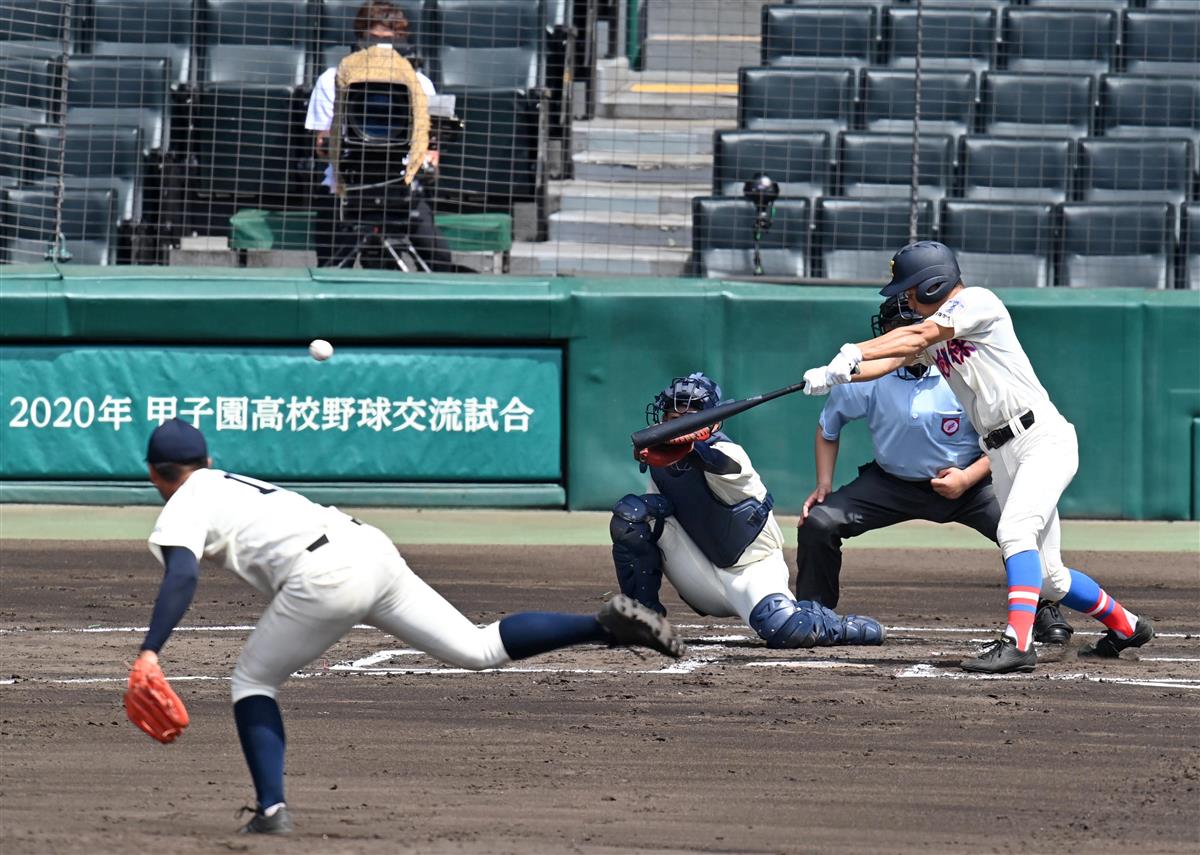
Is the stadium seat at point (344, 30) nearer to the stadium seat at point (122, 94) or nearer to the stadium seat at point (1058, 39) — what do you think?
the stadium seat at point (122, 94)

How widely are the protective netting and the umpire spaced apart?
5148 millimetres

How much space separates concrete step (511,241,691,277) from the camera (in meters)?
13.5

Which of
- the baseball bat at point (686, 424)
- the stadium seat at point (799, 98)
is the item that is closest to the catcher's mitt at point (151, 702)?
the baseball bat at point (686, 424)

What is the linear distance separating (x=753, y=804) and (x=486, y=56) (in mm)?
10187

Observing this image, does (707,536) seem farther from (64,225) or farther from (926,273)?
(64,225)

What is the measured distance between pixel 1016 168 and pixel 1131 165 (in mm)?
884

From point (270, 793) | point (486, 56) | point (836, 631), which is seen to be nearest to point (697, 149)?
point (486, 56)

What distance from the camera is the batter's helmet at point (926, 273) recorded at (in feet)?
23.6

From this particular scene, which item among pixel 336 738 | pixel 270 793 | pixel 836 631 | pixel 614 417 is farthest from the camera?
pixel 614 417

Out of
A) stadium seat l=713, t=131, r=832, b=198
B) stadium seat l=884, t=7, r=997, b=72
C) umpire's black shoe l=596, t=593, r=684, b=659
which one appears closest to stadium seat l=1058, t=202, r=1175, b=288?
stadium seat l=713, t=131, r=832, b=198

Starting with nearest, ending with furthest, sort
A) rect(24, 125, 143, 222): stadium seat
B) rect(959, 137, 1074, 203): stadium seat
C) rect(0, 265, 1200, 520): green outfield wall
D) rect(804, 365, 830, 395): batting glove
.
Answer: rect(804, 365, 830, 395): batting glove
rect(0, 265, 1200, 520): green outfield wall
rect(24, 125, 143, 222): stadium seat
rect(959, 137, 1074, 203): stadium seat

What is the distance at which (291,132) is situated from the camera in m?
13.7

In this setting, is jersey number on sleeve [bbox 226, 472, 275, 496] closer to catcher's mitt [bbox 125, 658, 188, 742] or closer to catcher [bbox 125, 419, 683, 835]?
catcher [bbox 125, 419, 683, 835]

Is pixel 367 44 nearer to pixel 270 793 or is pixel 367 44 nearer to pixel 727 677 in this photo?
pixel 727 677
